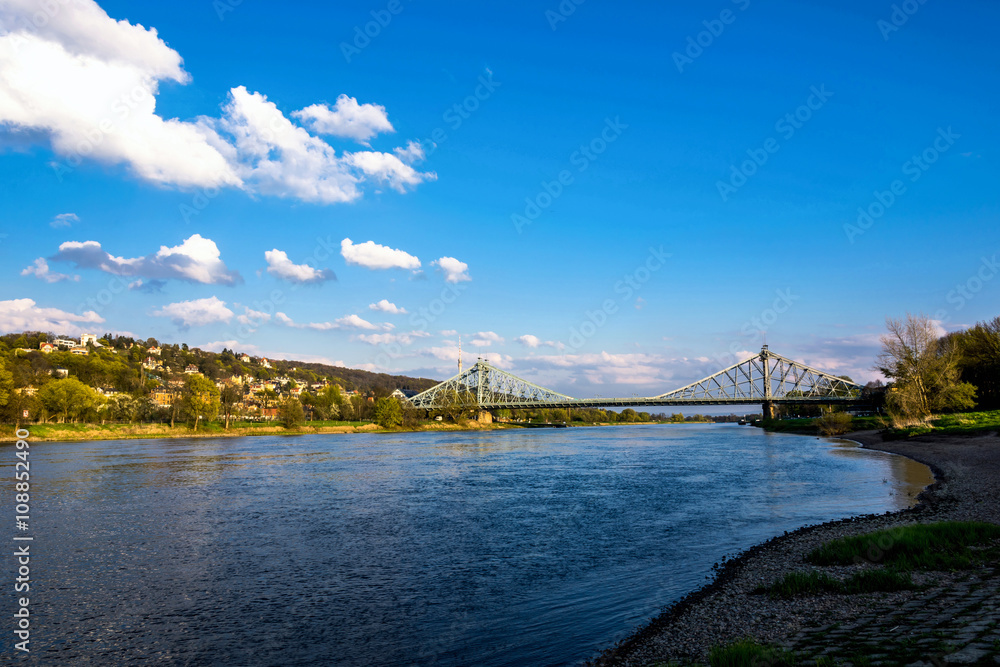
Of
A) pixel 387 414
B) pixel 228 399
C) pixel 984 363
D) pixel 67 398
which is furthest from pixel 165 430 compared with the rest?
pixel 984 363

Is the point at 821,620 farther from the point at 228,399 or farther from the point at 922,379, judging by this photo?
the point at 228,399

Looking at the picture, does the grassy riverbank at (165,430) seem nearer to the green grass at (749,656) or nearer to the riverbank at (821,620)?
the riverbank at (821,620)

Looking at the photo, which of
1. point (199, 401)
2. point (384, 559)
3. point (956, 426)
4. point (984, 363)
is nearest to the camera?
point (384, 559)

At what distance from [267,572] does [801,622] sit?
9723 mm

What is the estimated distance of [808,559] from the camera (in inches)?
395

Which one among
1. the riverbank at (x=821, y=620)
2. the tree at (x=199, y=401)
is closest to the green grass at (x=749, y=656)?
the riverbank at (x=821, y=620)

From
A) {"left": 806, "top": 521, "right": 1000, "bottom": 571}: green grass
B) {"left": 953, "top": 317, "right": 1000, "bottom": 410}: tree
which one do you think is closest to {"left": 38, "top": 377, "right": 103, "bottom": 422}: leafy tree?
{"left": 806, "top": 521, "right": 1000, "bottom": 571}: green grass

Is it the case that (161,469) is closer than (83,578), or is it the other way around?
(83,578)

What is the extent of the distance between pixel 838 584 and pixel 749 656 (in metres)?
3.81

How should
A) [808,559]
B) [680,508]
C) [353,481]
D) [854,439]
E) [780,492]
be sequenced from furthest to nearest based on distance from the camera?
[854,439] < [353,481] < [780,492] < [680,508] < [808,559]

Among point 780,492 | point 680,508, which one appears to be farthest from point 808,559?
point 780,492

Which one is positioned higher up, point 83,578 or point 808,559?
point 808,559

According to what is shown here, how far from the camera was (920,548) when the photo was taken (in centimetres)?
930

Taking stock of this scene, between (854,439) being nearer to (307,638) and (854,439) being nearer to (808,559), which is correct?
(808,559)
